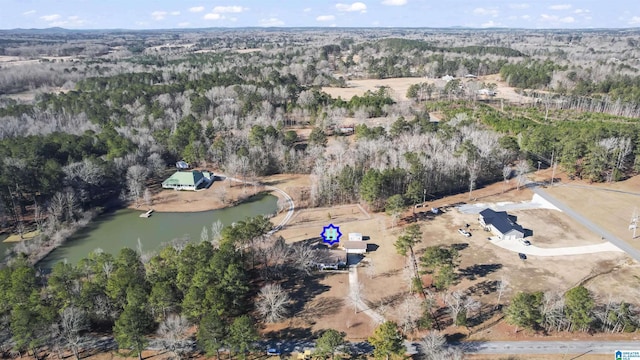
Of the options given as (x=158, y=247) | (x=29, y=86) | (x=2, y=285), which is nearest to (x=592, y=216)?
(x=158, y=247)

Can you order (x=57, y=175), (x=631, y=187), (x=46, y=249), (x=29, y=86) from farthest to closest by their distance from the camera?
1. (x=29, y=86)
2. (x=631, y=187)
3. (x=57, y=175)
4. (x=46, y=249)

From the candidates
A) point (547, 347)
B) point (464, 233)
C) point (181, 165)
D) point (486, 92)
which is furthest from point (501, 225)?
point (486, 92)

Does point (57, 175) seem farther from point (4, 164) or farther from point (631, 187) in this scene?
point (631, 187)

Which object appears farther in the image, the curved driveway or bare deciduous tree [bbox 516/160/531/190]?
bare deciduous tree [bbox 516/160/531/190]

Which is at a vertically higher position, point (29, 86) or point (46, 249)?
point (29, 86)

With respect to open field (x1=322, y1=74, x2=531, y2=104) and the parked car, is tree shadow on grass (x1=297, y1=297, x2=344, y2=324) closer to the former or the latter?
the parked car

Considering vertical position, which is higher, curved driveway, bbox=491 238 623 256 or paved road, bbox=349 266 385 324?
curved driveway, bbox=491 238 623 256

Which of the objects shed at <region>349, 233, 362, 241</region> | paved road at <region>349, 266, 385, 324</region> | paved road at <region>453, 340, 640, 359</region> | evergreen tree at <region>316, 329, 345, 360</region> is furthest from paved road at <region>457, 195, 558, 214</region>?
evergreen tree at <region>316, 329, 345, 360</region>
